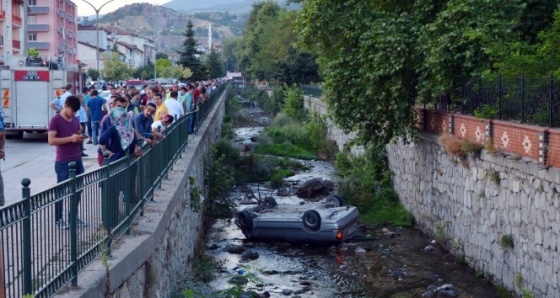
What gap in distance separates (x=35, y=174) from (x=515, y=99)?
9467 mm

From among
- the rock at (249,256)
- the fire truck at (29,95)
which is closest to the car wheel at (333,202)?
the rock at (249,256)

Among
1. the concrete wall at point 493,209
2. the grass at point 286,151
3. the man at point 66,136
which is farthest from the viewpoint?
the grass at point 286,151

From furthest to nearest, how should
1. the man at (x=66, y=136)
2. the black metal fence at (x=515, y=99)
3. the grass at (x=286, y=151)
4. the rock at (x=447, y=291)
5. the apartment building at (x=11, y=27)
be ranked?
the apartment building at (x=11, y=27)
the grass at (x=286, y=151)
the rock at (x=447, y=291)
the black metal fence at (x=515, y=99)
the man at (x=66, y=136)

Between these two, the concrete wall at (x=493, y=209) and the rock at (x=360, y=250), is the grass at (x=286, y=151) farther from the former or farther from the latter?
the rock at (x=360, y=250)

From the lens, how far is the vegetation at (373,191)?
22.5 meters

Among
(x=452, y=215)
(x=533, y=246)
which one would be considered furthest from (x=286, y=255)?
(x=533, y=246)

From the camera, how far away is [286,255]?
19.1m

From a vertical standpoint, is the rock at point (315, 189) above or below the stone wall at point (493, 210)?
below

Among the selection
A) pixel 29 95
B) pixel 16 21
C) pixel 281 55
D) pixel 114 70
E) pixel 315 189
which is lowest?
pixel 315 189

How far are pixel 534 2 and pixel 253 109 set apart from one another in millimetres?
59489

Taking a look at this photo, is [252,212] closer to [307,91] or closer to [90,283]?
[90,283]

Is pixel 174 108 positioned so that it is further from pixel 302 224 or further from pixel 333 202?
pixel 333 202

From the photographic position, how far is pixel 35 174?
1745 centimetres

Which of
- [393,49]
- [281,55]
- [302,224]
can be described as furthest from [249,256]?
[281,55]
